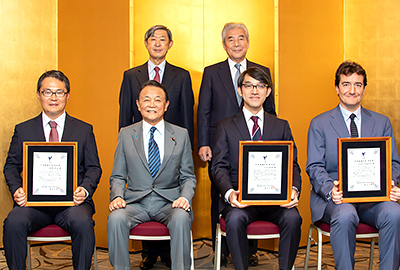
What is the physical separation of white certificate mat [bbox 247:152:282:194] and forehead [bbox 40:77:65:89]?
1.64m

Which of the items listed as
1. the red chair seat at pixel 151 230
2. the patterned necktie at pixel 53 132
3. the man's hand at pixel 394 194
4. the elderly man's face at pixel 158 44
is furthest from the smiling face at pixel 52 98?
the man's hand at pixel 394 194

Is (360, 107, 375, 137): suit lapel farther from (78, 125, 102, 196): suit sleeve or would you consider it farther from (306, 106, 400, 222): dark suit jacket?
(78, 125, 102, 196): suit sleeve

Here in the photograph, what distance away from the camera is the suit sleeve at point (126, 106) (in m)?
4.52

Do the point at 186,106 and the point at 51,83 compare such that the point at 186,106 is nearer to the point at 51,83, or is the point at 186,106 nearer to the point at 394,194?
the point at 51,83

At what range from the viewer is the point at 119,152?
149 inches

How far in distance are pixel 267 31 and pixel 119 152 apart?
2342 mm

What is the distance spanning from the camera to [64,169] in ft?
11.5


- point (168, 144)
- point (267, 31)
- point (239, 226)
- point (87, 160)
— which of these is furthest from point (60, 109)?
point (267, 31)

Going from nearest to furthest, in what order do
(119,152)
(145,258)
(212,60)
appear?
(119,152) < (145,258) < (212,60)

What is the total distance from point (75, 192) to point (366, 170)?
2136 millimetres

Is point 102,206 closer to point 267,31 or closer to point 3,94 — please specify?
point 3,94

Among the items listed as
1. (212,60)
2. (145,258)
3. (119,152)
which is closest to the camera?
(119,152)

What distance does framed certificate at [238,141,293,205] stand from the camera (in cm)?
340

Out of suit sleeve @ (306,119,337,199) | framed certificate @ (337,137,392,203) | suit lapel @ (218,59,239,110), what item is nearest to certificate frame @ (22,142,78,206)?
suit lapel @ (218,59,239,110)
